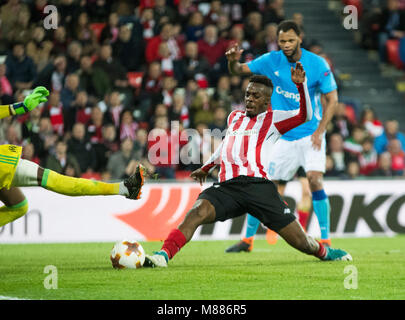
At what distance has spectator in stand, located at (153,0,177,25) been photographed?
1515cm

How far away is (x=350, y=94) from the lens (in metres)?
17.3

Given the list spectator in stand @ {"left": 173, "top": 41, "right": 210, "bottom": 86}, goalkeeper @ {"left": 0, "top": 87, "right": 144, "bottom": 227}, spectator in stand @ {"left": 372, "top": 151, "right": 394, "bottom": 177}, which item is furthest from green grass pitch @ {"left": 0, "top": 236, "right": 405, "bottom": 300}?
spectator in stand @ {"left": 173, "top": 41, "right": 210, "bottom": 86}

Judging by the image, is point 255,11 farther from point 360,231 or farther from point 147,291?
point 147,291

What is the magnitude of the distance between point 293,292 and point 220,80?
8711mm

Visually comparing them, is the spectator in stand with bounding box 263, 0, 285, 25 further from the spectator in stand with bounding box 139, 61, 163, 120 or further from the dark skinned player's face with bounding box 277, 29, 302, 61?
the dark skinned player's face with bounding box 277, 29, 302, 61

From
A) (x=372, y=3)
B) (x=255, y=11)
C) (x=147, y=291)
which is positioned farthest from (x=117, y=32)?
(x=147, y=291)

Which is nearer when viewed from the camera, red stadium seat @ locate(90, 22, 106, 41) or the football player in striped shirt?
the football player in striped shirt

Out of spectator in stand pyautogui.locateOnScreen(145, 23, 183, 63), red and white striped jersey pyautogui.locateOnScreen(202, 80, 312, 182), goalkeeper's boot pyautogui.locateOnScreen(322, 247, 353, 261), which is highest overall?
spectator in stand pyautogui.locateOnScreen(145, 23, 183, 63)

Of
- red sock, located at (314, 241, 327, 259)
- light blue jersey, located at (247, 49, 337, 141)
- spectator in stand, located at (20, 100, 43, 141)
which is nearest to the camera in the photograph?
red sock, located at (314, 241, 327, 259)

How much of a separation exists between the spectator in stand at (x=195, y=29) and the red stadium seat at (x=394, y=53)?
4702mm

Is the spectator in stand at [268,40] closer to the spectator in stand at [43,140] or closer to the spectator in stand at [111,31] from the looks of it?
the spectator in stand at [111,31]

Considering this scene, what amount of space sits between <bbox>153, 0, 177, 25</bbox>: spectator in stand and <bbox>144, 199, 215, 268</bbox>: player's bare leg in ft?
27.1

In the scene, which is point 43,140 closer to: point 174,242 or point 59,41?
point 59,41

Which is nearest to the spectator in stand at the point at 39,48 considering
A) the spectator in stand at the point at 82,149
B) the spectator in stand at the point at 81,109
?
the spectator in stand at the point at 81,109
